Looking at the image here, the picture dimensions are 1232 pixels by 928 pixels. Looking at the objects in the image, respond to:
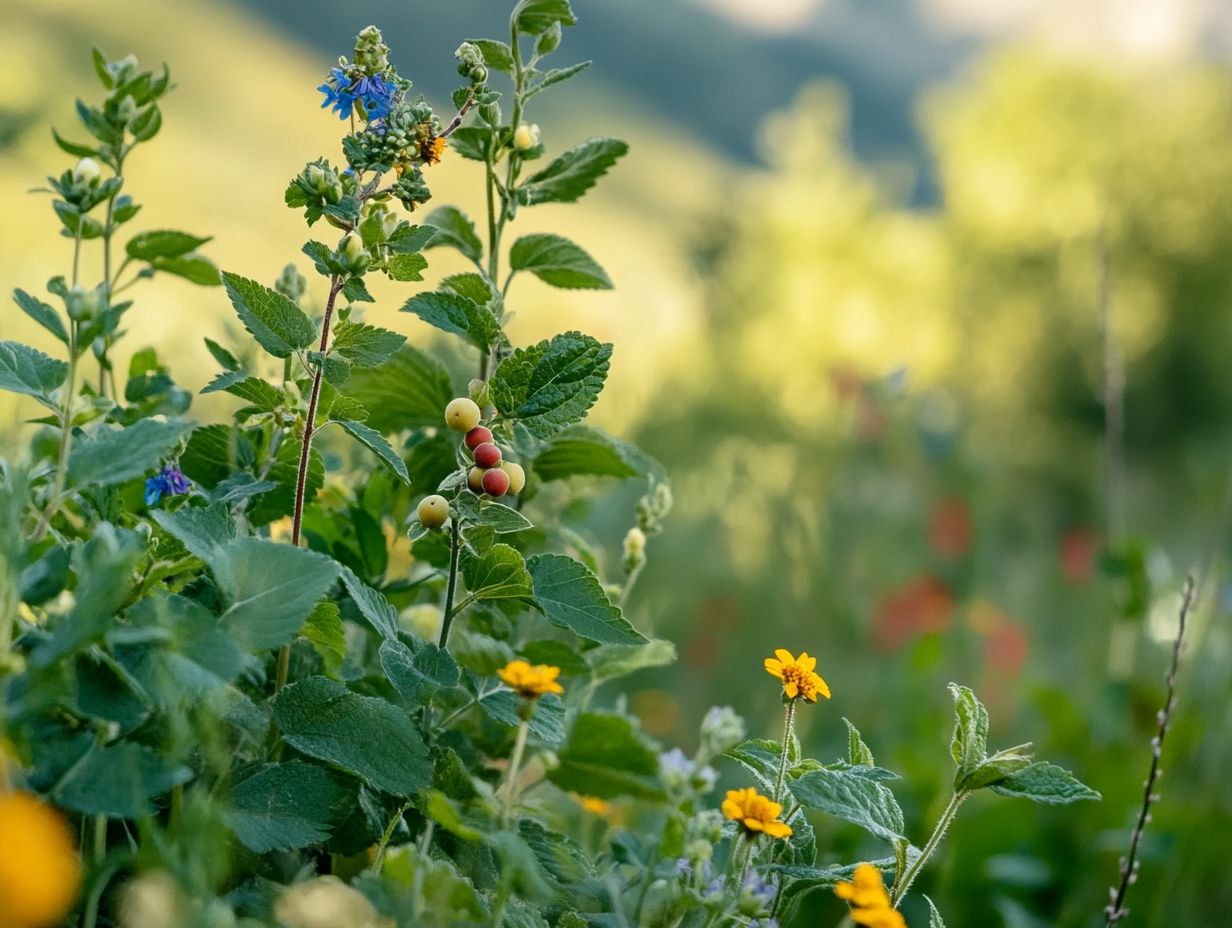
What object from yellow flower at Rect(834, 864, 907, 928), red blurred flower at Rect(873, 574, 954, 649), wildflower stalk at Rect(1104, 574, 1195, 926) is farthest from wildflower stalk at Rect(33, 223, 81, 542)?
Result: red blurred flower at Rect(873, 574, 954, 649)

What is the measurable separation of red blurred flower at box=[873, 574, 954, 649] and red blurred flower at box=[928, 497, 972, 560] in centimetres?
64

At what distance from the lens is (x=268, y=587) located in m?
0.48

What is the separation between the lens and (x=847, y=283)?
22.0ft

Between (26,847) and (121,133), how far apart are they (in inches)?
19.9

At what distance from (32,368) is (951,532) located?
348 centimetres

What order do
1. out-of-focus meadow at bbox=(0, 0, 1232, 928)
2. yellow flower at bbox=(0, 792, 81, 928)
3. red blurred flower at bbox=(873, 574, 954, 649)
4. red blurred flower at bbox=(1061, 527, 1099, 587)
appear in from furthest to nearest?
1. red blurred flower at bbox=(1061, 527, 1099, 587)
2. red blurred flower at bbox=(873, 574, 954, 649)
3. out-of-focus meadow at bbox=(0, 0, 1232, 928)
4. yellow flower at bbox=(0, 792, 81, 928)

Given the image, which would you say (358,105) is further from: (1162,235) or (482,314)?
(1162,235)

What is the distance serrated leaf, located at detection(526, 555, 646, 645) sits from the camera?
0.56 m

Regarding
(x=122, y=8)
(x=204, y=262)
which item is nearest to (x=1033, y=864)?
(x=204, y=262)

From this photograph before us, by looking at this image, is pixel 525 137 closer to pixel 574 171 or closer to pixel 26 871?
pixel 574 171

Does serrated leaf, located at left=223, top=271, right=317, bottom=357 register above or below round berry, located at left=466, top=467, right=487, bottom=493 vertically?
above

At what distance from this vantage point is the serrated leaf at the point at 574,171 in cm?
67

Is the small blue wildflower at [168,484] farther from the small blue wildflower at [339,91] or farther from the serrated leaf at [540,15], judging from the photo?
the serrated leaf at [540,15]

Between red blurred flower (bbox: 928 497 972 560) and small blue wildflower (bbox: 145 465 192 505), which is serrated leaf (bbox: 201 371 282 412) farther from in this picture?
red blurred flower (bbox: 928 497 972 560)
